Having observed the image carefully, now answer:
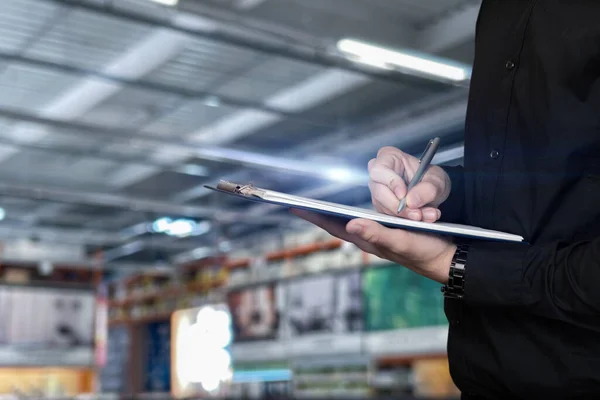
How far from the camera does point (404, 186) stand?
0.83 meters

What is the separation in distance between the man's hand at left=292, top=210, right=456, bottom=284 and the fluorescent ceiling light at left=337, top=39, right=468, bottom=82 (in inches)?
197

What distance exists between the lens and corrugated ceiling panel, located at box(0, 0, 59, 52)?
6.52 m

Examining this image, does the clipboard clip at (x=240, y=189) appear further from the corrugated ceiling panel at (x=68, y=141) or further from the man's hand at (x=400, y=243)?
the corrugated ceiling panel at (x=68, y=141)

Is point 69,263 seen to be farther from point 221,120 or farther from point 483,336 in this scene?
point 483,336

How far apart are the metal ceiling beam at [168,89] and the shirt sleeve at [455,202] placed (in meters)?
6.96

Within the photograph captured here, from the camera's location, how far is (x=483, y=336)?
0.84m

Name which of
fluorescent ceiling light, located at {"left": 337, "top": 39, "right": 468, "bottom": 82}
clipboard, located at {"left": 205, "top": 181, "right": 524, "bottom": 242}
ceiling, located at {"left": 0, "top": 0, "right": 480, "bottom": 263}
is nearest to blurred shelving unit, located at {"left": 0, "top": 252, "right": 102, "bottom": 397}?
ceiling, located at {"left": 0, "top": 0, "right": 480, "bottom": 263}

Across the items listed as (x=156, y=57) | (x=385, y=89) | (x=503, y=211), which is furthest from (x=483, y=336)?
(x=385, y=89)

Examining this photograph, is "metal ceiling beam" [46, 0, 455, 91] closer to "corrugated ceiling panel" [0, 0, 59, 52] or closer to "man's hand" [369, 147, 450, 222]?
"corrugated ceiling panel" [0, 0, 59, 52]

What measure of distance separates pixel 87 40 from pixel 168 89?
3.85ft

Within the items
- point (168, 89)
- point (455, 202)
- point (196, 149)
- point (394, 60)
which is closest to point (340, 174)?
point (196, 149)

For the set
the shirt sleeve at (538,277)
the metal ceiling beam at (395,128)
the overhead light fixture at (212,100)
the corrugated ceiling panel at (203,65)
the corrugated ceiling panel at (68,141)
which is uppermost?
the corrugated ceiling panel at (203,65)

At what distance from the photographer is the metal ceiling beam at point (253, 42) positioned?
541cm

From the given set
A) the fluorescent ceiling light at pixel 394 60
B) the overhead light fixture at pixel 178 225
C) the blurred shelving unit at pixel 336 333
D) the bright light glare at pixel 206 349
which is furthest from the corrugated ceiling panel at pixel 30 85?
the bright light glare at pixel 206 349
